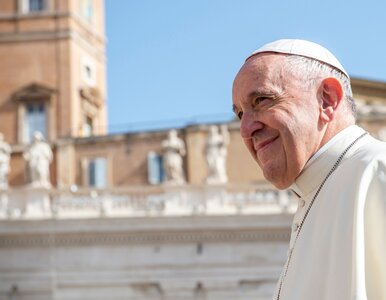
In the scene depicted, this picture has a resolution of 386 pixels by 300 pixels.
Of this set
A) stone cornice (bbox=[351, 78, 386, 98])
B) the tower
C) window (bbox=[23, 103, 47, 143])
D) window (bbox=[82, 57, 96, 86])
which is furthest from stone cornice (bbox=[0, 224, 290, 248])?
window (bbox=[82, 57, 96, 86])

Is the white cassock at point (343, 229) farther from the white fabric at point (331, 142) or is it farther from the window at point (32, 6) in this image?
the window at point (32, 6)

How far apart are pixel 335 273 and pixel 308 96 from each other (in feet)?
1.49

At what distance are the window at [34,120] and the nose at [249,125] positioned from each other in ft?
101

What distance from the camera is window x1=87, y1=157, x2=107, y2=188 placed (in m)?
31.6

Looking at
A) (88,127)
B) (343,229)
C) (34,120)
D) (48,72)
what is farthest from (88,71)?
(343,229)

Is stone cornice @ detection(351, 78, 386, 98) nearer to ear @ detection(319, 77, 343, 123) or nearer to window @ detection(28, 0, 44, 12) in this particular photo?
window @ detection(28, 0, 44, 12)

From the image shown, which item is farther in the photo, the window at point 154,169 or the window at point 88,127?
the window at point 88,127

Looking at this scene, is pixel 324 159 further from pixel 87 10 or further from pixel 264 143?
pixel 87 10

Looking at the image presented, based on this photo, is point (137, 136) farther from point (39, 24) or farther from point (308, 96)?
point (308, 96)

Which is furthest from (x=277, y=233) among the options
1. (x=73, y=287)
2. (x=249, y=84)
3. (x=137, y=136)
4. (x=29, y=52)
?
(x=249, y=84)

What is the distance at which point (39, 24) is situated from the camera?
35.0 metres

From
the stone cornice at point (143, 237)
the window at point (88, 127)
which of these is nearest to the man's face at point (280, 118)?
the stone cornice at point (143, 237)

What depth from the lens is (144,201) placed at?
25.6m

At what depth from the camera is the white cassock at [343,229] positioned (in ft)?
8.22
